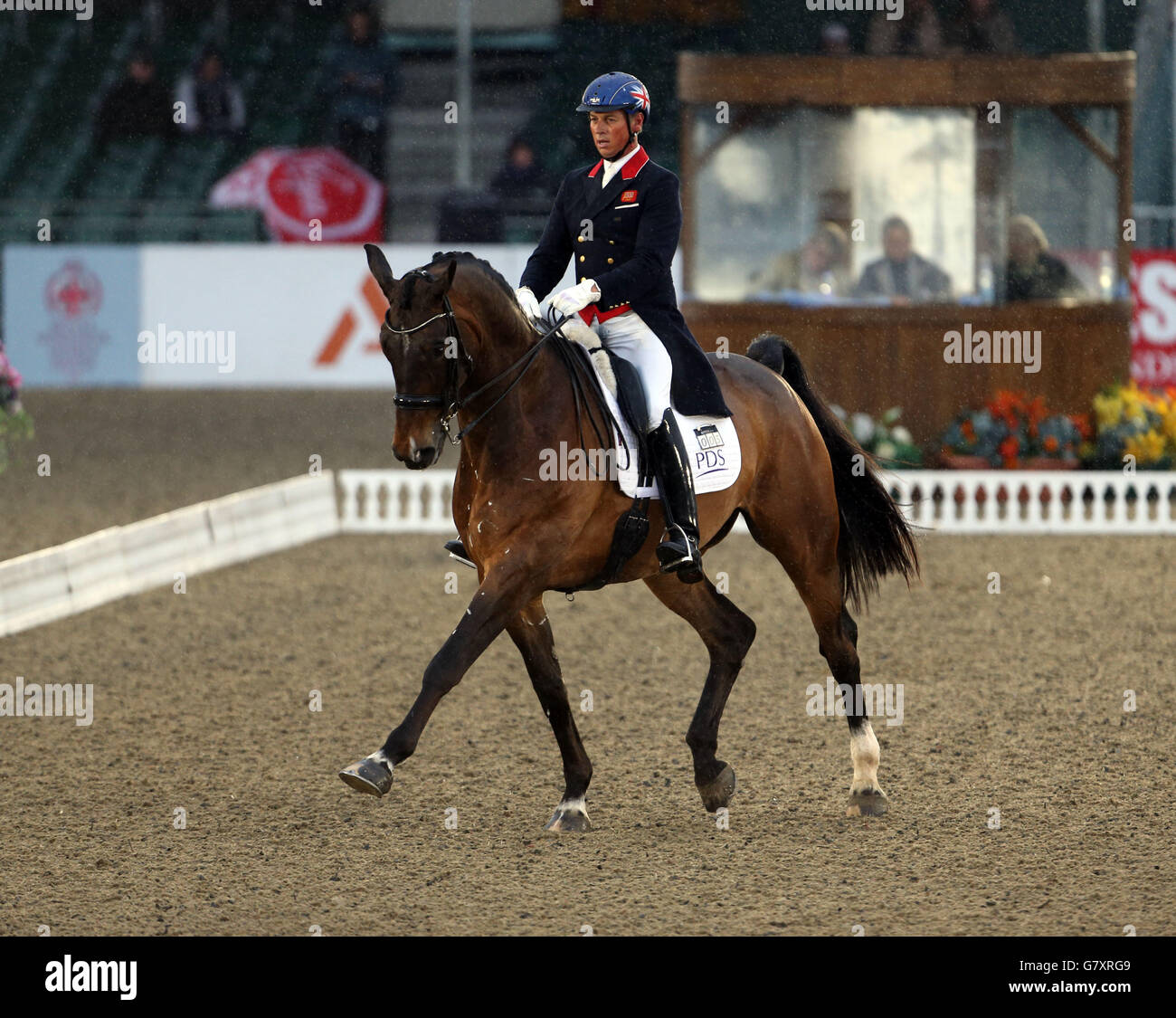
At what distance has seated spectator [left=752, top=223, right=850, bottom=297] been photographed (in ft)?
48.4

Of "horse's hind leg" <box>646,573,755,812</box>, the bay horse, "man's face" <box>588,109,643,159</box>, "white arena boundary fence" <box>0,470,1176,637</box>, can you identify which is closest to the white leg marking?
the bay horse

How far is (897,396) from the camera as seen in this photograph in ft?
47.8

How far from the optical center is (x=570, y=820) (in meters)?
6.05

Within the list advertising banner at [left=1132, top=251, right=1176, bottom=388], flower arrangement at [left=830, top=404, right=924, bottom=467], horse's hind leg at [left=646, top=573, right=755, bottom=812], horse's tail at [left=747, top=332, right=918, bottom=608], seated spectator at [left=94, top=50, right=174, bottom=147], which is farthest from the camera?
seated spectator at [left=94, top=50, right=174, bottom=147]

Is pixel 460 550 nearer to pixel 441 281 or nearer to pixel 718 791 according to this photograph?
pixel 441 281

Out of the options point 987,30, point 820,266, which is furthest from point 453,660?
point 987,30

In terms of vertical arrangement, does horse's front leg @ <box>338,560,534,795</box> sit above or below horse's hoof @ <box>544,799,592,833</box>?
above

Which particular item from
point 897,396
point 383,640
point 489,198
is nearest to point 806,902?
point 383,640

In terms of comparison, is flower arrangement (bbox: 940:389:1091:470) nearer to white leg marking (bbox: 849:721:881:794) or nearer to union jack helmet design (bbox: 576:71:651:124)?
white leg marking (bbox: 849:721:881:794)

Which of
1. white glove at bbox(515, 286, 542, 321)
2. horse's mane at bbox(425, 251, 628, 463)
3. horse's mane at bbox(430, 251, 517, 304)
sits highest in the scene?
horse's mane at bbox(430, 251, 517, 304)

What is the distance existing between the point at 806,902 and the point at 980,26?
1652cm

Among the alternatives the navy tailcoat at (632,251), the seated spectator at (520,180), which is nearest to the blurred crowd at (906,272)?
the navy tailcoat at (632,251)

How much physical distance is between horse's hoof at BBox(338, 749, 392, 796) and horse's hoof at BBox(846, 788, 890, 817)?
71.5 inches

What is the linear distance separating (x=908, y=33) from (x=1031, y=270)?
24.7 ft
